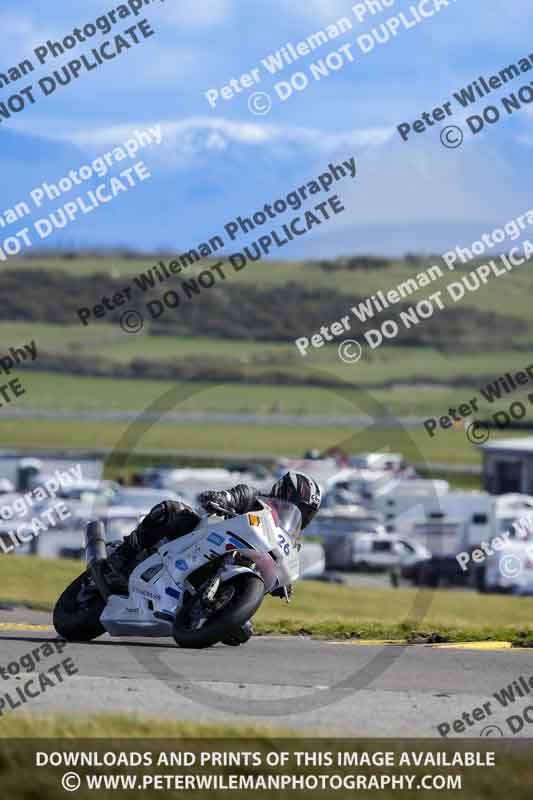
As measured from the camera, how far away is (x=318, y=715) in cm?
873

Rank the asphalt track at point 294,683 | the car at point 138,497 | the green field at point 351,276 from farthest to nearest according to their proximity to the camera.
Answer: the green field at point 351,276, the car at point 138,497, the asphalt track at point 294,683

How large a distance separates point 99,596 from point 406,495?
37.8 meters

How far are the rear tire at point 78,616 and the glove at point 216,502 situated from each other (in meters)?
1.45

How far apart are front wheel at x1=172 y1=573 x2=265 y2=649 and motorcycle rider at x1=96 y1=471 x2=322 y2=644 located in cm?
50

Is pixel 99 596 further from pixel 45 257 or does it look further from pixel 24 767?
pixel 45 257

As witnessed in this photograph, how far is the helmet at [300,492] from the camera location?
11.4 m

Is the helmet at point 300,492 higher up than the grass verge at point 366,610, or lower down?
higher up

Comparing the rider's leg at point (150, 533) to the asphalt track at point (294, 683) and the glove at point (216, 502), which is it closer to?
the glove at point (216, 502)
